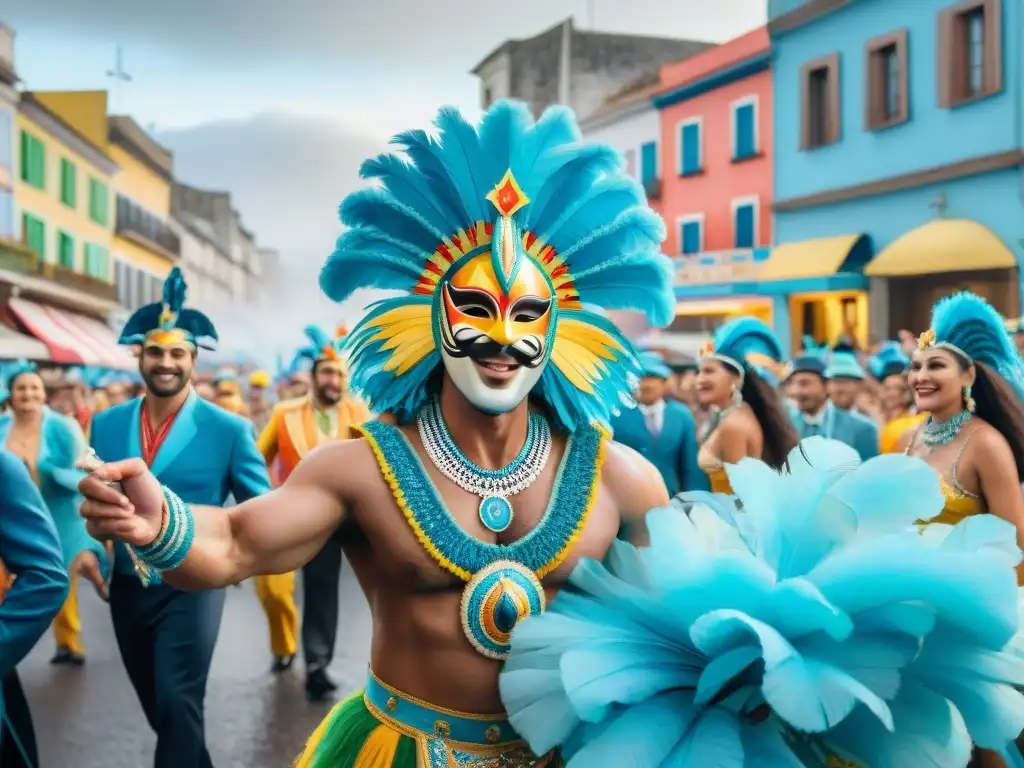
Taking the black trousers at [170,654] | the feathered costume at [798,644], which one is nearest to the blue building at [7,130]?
the black trousers at [170,654]

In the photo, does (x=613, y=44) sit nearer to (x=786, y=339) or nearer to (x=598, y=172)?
(x=786, y=339)

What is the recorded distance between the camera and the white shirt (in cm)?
811

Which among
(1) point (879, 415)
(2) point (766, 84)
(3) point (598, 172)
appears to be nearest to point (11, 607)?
(3) point (598, 172)

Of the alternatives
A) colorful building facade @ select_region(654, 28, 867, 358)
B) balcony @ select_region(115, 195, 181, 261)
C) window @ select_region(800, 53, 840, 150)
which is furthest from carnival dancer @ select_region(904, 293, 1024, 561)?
balcony @ select_region(115, 195, 181, 261)

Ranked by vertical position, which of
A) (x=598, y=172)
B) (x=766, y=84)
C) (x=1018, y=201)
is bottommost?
(x=598, y=172)

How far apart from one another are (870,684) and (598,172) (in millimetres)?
1300

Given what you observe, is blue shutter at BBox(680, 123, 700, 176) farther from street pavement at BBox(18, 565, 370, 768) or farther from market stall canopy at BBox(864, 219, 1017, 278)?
street pavement at BBox(18, 565, 370, 768)

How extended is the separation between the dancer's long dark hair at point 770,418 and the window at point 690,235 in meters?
18.9

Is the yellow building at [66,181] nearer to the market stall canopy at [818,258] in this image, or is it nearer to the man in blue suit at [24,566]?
the market stall canopy at [818,258]

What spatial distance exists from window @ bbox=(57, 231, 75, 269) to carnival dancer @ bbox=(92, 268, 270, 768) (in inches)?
1107

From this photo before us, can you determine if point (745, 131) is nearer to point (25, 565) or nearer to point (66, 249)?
point (66, 249)

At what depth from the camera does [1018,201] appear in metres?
16.1

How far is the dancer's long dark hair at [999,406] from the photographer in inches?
175

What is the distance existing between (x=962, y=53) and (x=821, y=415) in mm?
11261
